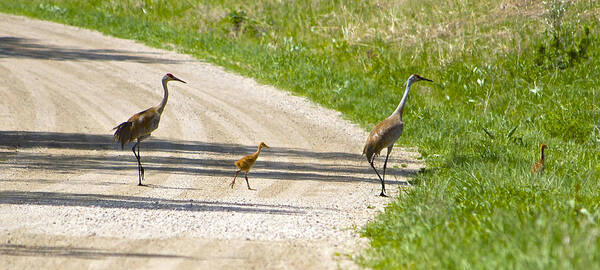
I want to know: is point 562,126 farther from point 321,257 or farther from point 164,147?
point 321,257

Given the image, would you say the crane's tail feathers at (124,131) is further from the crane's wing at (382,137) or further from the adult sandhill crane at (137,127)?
the crane's wing at (382,137)

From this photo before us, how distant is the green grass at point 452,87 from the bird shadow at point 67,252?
2235 millimetres

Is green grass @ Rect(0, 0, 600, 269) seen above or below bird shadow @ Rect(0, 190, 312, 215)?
above

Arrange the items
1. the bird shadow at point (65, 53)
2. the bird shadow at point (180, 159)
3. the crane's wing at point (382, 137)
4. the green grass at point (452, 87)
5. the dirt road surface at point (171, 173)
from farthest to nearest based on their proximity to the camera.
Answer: the bird shadow at point (65, 53)
the bird shadow at point (180, 159)
the crane's wing at point (382, 137)
the dirt road surface at point (171, 173)
the green grass at point (452, 87)

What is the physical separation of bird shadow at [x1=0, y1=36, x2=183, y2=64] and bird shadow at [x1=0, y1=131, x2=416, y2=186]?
9.02m

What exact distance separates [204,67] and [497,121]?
9.84 m

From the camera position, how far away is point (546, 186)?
31.5 ft

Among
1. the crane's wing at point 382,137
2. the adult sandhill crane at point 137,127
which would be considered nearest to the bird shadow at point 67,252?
the adult sandhill crane at point 137,127

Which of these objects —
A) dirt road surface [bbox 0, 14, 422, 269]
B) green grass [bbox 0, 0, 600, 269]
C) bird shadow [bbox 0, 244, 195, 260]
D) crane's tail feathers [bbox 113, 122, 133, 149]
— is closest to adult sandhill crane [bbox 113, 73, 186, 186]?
crane's tail feathers [bbox 113, 122, 133, 149]

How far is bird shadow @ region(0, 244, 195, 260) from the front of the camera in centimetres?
757

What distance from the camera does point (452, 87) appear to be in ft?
63.8

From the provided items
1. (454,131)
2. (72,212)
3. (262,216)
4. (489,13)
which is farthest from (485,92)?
(72,212)

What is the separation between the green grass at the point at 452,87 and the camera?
709cm

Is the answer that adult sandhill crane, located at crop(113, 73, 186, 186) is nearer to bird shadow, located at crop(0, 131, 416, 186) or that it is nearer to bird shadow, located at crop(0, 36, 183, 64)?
bird shadow, located at crop(0, 131, 416, 186)
